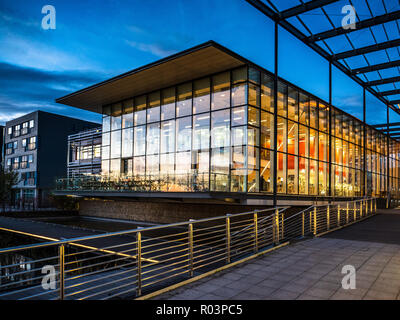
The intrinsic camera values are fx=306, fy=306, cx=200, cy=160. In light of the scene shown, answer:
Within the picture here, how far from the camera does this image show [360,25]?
50.6ft

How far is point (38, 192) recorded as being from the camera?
43.1 metres

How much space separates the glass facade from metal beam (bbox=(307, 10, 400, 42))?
3.03 m

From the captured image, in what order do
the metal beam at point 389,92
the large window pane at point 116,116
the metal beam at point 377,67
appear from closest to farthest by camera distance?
1. the metal beam at point 377,67
2. the large window pane at point 116,116
3. the metal beam at point 389,92

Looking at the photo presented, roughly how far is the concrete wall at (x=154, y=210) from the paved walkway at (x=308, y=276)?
9.06m

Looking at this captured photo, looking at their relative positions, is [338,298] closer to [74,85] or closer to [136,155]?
[136,155]

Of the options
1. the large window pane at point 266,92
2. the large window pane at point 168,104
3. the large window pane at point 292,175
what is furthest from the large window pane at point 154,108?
the large window pane at point 292,175

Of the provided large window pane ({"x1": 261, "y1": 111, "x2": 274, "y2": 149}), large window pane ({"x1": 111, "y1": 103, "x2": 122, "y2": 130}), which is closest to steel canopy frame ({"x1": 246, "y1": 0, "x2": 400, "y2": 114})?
large window pane ({"x1": 261, "y1": 111, "x2": 274, "y2": 149})

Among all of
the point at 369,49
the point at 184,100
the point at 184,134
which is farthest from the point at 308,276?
the point at 369,49

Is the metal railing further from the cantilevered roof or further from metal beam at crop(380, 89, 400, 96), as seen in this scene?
metal beam at crop(380, 89, 400, 96)

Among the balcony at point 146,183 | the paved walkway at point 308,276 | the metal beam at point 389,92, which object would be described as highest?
the metal beam at point 389,92

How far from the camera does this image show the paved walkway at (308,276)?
4797mm

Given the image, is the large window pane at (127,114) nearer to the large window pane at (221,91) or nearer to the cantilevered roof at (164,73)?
the cantilevered roof at (164,73)
